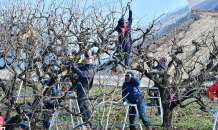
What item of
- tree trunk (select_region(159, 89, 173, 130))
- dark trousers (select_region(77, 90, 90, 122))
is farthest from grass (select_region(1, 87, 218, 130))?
dark trousers (select_region(77, 90, 90, 122))

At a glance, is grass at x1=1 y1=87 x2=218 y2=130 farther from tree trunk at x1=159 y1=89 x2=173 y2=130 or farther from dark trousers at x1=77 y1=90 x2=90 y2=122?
dark trousers at x1=77 y1=90 x2=90 y2=122

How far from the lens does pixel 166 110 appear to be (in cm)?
821

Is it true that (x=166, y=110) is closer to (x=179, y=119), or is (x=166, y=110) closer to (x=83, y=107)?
(x=179, y=119)

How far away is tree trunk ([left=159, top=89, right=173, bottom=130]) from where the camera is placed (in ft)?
26.6

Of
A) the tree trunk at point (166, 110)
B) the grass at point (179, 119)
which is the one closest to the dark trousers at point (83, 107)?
the grass at point (179, 119)

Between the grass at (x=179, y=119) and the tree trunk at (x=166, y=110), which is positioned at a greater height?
the tree trunk at (x=166, y=110)

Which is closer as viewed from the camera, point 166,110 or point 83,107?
point 83,107

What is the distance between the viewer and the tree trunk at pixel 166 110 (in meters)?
8.10

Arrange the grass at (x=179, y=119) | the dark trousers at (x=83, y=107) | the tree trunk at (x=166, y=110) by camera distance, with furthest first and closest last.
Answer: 1. the grass at (x=179, y=119)
2. the tree trunk at (x=166, y=110)
3. the dark trousers at (x=83, y=107)

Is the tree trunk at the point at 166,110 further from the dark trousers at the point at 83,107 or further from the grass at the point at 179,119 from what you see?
the dark trousers at the point at 83,107

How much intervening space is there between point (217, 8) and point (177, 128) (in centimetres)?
4038

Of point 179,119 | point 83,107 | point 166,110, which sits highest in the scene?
point 83,107

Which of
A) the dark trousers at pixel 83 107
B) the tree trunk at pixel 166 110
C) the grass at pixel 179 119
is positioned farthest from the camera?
the grass at pixel 179 119

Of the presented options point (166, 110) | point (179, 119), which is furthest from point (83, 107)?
point (179, 119)
